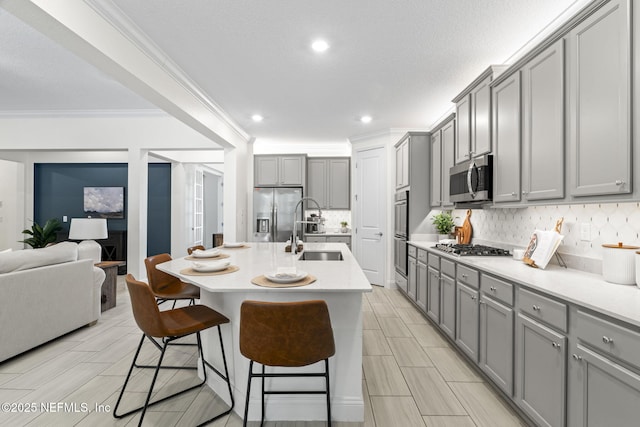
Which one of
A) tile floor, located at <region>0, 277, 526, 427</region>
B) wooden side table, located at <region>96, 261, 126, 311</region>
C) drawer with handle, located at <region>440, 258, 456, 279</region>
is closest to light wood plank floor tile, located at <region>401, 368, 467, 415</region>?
tile floor, located at <region>0, 277, 526, 427</region>

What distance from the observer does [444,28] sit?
2551 mm

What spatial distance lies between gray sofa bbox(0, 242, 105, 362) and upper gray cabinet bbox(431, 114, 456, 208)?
13.7ft

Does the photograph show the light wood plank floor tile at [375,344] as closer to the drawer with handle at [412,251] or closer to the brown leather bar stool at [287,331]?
the drawer with handle at [412,251]

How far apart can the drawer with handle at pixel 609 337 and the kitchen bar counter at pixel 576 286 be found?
0.17ft

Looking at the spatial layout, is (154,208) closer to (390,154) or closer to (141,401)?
(390,154)

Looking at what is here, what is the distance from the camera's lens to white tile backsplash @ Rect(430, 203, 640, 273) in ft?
6.34

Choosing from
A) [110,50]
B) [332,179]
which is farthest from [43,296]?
[332,179]

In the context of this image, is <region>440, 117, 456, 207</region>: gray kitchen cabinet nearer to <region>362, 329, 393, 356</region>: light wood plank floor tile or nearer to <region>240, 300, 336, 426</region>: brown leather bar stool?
<region>362, 329, 393, 356</region>: light wood plank floor tile

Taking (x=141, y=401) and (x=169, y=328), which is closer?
(x=169, y=328)

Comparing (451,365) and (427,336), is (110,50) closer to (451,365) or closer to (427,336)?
(451,365)

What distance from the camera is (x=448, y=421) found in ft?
6.46

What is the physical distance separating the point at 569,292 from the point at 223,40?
3.01 metres

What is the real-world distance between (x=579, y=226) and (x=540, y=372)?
114 cm

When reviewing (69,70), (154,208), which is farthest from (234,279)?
(154,208)
